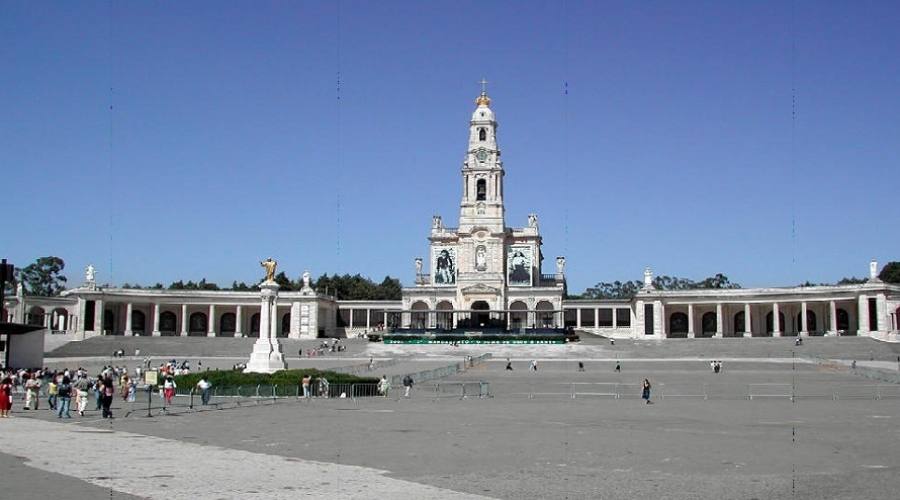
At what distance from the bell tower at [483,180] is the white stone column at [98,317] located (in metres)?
38.1

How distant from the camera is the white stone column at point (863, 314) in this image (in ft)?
258

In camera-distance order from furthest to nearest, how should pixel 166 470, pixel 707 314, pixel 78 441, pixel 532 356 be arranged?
pixel 707 314
pixel 532 356
pixel 78 441
pixel 166 470

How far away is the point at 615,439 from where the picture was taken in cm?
2019

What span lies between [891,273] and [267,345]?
308 ft

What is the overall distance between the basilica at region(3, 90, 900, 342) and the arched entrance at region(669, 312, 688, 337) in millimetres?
110

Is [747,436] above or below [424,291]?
below

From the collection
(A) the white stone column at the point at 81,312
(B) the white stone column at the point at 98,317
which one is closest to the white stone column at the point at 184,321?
(B) the white stone column at the point at 98,317

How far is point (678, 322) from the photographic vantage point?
9800 cm

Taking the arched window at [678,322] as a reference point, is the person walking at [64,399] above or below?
below

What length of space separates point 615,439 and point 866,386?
944 inches

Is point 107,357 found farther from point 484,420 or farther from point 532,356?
point 484,420

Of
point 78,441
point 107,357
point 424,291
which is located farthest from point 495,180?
point 78,441

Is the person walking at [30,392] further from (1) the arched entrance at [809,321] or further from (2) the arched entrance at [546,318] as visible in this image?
(1) the arched entrance at [809,321]

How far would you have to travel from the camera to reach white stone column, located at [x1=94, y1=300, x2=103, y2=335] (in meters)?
87.1
